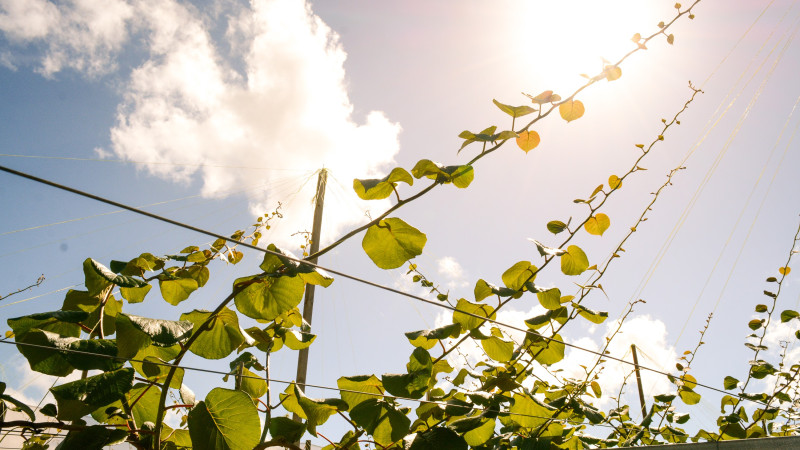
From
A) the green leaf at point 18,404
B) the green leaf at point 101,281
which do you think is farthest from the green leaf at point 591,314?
the green leaf at point 18,404

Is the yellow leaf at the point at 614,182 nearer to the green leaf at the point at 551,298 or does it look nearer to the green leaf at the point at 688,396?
the green leaf at the point at 551,298

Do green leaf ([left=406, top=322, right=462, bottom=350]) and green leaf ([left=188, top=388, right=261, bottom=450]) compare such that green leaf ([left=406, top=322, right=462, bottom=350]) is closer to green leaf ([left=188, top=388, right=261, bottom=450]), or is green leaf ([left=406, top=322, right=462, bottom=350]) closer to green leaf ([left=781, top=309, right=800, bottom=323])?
green leaf ([left=188, top=388, right=261, bottom=450])

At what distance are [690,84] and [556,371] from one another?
793mm

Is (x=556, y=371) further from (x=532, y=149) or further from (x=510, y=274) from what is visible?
(x=532, y=149)

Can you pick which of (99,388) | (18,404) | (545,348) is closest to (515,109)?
(545,348)

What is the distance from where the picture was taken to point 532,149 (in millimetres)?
802

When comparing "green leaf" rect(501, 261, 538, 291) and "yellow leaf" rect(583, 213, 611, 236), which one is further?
"yellow leaf" rect(583, 213, 611, 236)

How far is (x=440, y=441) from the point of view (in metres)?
0.67

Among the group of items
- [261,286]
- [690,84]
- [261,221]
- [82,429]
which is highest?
[690,84]

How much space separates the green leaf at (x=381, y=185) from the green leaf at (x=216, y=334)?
0.93 feet

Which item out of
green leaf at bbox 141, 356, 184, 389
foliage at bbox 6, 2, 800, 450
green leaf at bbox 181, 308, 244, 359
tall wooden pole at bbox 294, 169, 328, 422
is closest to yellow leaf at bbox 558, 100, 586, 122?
foliage at bbox 6, 2, 800, 450

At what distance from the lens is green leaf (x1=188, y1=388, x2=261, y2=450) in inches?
24.1

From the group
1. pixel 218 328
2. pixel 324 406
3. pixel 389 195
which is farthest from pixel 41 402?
pixel 389 195

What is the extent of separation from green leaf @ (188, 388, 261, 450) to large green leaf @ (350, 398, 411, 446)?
0.48 feet
